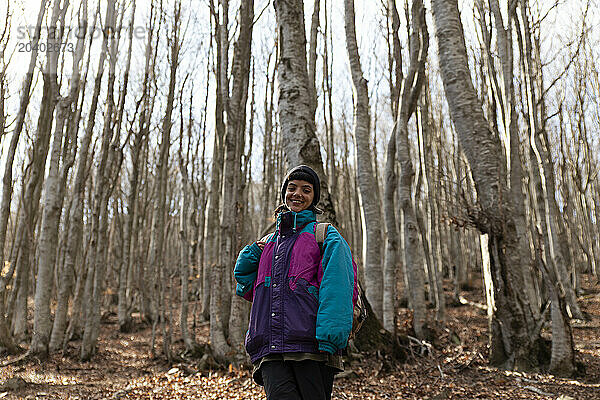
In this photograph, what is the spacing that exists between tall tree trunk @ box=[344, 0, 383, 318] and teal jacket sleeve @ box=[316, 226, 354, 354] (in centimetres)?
462

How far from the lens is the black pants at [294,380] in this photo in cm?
203

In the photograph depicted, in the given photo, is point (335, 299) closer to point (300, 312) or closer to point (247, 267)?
point (300, 312)

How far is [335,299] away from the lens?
2.01m

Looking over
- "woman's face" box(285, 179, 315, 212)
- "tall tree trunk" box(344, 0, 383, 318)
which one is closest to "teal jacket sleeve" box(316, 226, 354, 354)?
"woman's face" box(285, 179, 315, 212)

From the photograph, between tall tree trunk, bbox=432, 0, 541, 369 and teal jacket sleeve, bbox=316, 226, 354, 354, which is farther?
tall tree trunk, bbox=432, 0, 541, 369

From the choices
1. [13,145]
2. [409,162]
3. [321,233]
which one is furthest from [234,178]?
[321,233]

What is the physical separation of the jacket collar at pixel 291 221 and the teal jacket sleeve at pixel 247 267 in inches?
7.8

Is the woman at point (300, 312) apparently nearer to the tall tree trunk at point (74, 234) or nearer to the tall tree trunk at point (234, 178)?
the tall tree trunk at point (234, 178)

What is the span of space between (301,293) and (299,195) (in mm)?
575

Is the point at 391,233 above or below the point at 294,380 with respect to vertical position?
above

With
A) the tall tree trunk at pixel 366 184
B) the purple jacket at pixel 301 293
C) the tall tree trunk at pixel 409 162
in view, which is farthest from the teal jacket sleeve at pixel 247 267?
the tall tree trunk at pixel 409 162

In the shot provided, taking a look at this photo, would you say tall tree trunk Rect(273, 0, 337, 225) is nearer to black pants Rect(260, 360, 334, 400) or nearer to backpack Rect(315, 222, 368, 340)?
backpack Rect(315, 222, 368, 340)

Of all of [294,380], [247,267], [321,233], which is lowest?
[294,380]

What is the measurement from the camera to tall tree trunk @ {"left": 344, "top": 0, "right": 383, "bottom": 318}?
21.9 ft
